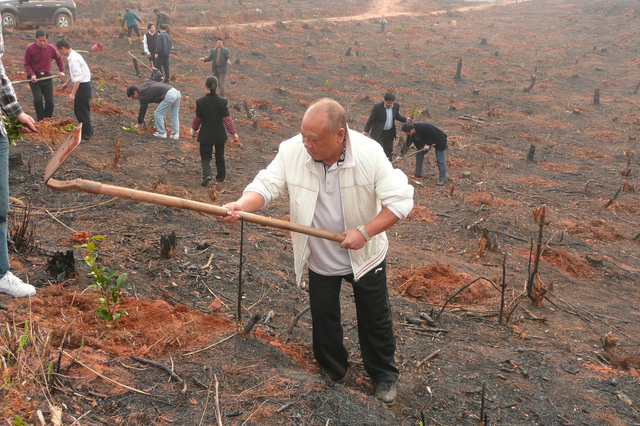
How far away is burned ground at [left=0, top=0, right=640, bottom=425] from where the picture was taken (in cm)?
277

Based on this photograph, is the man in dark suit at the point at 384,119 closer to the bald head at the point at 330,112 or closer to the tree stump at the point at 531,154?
the tree stump at the point at 531,154

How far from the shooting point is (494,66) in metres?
24.7

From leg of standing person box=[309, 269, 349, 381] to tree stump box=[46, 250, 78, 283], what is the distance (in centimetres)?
197

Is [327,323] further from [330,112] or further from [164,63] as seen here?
[164,63]

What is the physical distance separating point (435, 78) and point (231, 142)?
13248 millimetres

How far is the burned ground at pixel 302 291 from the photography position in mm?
2766

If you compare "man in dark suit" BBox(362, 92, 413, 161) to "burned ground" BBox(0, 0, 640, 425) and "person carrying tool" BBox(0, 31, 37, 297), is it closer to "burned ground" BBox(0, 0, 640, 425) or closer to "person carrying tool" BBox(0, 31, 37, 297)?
"burned ground" BBox(0, 0, 640, 425)

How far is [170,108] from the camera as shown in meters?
9.84

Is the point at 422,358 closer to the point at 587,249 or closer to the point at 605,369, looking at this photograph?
the point at 605,369

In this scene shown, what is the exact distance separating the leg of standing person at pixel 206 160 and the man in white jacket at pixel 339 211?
535cm

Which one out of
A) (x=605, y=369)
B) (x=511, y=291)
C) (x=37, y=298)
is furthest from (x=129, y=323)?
(x=511, y=291)

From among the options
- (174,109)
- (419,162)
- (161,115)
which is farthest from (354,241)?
(419,162)

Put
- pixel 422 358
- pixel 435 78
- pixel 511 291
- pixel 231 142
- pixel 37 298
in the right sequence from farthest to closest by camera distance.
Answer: pixel 435 78 → pixel 231 142 → pixel 511 291 → pixel 422 358 → pixel 37 298

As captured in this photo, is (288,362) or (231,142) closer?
(288,362)
